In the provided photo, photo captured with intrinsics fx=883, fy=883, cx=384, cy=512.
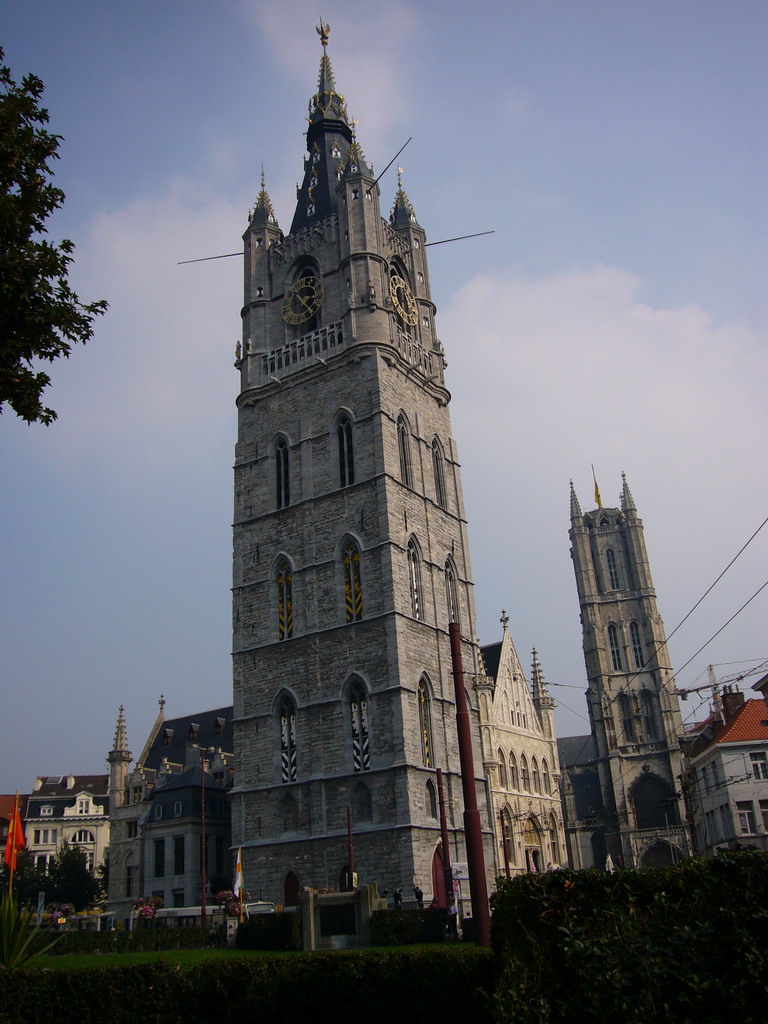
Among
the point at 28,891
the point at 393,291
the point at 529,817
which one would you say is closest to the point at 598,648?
the point at 529,817

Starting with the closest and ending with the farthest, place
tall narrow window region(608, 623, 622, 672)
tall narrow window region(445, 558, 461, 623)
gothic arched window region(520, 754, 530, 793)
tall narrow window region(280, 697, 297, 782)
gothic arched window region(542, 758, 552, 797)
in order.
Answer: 1. tall narrow window region(280, 697, 297, 782)
2. tall narrow window region(445, 558, 461, 623)
3. gothic arched window region(520, 754, 530, 793)
4. gothic arched window region(542, 758, 552, 797)
5. tall narrow window region(608, 623, 622, 672)

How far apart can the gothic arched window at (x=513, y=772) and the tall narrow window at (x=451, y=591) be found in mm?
9248

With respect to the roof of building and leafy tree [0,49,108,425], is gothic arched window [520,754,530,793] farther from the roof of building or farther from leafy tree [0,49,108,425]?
leafy tree [0,49,108,425]

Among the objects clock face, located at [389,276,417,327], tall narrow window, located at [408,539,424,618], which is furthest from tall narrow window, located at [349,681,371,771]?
clock face, located at [389,276,417,327]

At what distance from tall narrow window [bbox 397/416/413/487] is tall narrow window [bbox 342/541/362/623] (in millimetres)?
3878

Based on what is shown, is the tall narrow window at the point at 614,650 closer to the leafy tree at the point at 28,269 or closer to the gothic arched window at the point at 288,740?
the gothic arched window at the point at 288,740

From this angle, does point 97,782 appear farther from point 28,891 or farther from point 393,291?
point 393,291

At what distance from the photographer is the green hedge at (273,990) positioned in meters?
9.69

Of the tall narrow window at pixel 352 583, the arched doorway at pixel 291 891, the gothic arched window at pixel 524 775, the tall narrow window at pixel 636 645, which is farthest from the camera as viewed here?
the tall narrow window at pixel 636 645

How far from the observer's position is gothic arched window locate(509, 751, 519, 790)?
42.2 meters

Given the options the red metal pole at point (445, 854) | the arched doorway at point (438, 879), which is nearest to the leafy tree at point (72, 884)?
the arched doorway at point (438, 879)

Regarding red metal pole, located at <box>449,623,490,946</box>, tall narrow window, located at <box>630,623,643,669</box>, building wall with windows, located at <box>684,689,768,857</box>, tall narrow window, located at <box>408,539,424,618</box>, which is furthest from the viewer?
tall narrow window, located at <box>630,623,643,669</box>

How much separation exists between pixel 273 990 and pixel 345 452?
90.0ft

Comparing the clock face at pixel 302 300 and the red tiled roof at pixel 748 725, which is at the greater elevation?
the clock face at pixel 302 300
